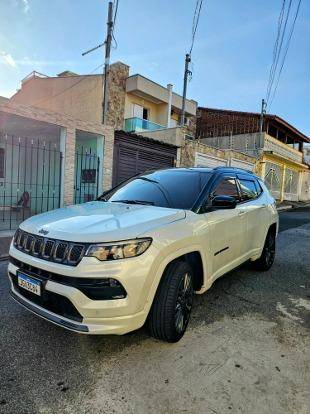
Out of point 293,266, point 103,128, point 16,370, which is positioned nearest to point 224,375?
point 16,370

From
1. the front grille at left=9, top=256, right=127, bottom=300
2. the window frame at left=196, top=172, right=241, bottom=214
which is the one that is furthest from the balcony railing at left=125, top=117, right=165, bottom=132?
the front grille at left=9, top=256, right=127, bottom=300

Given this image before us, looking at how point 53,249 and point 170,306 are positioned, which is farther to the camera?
point 170,306

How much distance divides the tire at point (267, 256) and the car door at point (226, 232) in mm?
1173

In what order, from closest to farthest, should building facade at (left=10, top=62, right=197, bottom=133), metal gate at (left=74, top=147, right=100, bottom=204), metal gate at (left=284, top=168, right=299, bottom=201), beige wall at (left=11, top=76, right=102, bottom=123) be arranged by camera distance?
metal gate at (left=74, top=147, right=100, bottom=204) → beige wall at (left=11, top=76, right=102, bottom=123) → building facade at (left=10, top=62, right=197, bottom=133) → metal gate at (left=284, top=168, right=299, bottom=201)

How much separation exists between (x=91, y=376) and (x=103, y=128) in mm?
8889

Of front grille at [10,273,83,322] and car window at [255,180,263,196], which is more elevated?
car window at [255,180,263,196]

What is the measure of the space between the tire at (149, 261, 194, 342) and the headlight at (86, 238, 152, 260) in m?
0.46

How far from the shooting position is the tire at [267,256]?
5312 mm

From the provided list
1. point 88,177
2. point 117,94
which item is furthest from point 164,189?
point 117,94

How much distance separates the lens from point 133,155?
38.5 feet

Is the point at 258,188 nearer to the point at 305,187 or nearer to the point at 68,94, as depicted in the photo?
the point at 68,94

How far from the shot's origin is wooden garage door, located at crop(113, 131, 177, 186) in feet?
36.7

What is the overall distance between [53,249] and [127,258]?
24.0 inches

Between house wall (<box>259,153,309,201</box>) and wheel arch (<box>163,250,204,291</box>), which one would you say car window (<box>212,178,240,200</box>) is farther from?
house wall (<box>259,153,309,201</box>)
